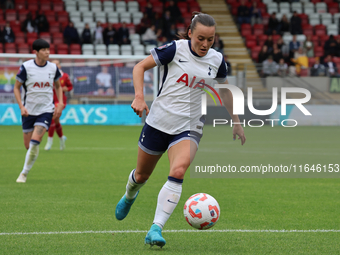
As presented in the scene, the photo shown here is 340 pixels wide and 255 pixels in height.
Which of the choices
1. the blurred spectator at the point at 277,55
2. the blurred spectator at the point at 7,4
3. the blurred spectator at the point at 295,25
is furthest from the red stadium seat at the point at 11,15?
the blurred spectator at the point at 295,25

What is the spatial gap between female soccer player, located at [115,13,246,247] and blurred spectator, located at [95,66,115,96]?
16576 millimetres

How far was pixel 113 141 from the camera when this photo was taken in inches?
616

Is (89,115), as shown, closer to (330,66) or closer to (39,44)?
(330,66)

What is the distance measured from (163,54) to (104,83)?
669 inches

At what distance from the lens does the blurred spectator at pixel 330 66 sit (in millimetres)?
21812

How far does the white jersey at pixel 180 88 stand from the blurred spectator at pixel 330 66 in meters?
18.4

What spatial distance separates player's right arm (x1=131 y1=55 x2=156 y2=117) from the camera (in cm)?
401

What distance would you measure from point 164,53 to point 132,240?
5.15 feet

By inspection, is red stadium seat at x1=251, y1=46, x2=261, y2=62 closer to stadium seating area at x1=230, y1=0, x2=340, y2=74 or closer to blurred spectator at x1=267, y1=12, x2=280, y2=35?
stadium seating area at x1=230, y1=0, x2=340, y2=74

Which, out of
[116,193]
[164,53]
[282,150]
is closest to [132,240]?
[164,53]

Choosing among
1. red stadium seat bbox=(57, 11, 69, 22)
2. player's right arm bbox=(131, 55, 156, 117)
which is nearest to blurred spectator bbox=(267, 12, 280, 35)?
red stadium seat bbox=(57, 11, 69, 22)

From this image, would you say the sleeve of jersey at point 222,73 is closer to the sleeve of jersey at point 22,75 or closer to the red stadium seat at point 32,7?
the sleeve of jersey at point 22,75

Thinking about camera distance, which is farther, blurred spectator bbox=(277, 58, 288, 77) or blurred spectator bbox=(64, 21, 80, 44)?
blurred spectator bbox=(64, 21, 80, 44)

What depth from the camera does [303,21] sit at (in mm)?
28703
